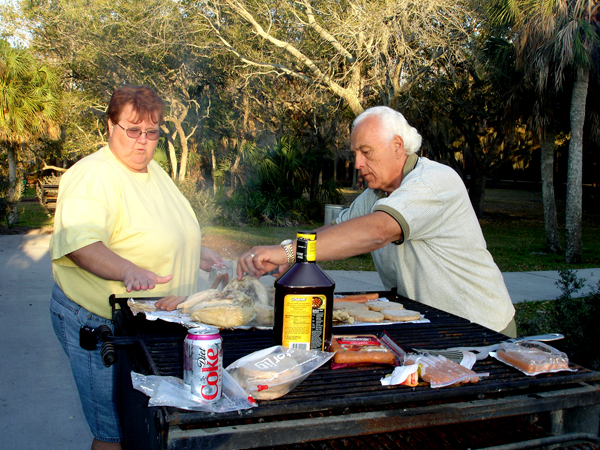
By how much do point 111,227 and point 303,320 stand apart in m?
1.27

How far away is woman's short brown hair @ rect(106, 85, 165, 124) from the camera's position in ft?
8.25

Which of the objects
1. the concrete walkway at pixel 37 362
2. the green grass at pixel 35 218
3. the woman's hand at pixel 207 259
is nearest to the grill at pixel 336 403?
the woman's hand at pixel 207 259

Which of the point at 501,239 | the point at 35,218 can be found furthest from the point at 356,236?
the point at 35,218

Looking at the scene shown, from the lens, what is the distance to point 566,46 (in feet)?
36.0

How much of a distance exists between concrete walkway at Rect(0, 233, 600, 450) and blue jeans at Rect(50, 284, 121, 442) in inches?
50.7

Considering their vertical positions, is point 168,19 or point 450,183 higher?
point 168,19

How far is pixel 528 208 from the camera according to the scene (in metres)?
26.2

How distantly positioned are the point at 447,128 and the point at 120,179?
59.8 feet

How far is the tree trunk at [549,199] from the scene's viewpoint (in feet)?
43.9

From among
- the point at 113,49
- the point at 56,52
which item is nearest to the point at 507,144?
the point at 113,49

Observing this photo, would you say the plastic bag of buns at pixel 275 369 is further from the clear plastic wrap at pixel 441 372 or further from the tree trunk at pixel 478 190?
the tree trunk at pixel 478 190

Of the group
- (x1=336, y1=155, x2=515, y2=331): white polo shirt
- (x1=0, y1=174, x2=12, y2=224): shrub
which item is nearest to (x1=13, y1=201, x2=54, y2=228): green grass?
(x1=0, y1=174, x2=12, y2=224): shrub

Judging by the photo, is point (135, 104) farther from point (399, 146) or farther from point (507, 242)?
point (507, 242)

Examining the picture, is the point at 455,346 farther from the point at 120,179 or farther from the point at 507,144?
the point at 507,144
